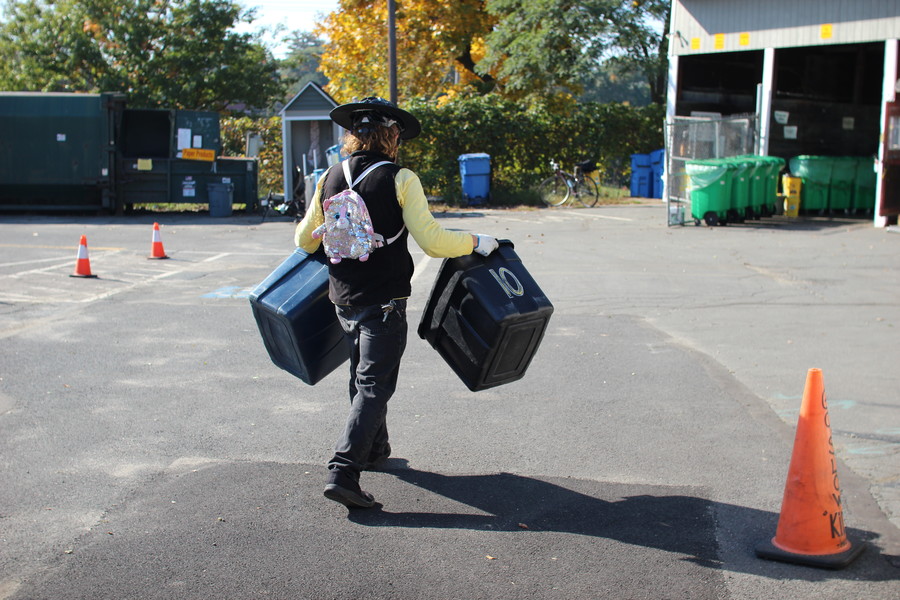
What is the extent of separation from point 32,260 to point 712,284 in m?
9.28

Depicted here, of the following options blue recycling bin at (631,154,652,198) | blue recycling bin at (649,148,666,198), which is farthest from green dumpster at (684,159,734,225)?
blue recycling bin at (631,154,652,198)

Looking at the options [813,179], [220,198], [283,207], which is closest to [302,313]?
[283,207]

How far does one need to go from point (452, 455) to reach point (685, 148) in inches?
565

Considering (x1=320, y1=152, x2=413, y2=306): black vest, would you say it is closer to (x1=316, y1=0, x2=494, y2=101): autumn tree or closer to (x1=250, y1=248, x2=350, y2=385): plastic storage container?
(x1=250, y1=248, x2=350, y2=385): plastic storage container

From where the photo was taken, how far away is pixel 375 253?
4266 mm

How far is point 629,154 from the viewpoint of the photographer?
26422 mm

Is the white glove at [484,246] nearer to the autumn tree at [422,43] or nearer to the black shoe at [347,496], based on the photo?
the black shoe at [347,496]

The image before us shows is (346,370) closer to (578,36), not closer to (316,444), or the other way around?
(316,444)

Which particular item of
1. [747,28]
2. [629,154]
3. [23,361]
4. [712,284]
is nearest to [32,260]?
[23,361]

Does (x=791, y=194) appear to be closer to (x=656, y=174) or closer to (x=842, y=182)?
(x=842, y=182)

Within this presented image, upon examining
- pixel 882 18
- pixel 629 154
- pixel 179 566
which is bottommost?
pixel 179 566

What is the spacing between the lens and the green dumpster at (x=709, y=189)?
56.1 ft

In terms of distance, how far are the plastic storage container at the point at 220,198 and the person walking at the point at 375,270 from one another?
16.7 meters

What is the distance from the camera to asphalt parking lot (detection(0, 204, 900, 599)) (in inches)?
145
